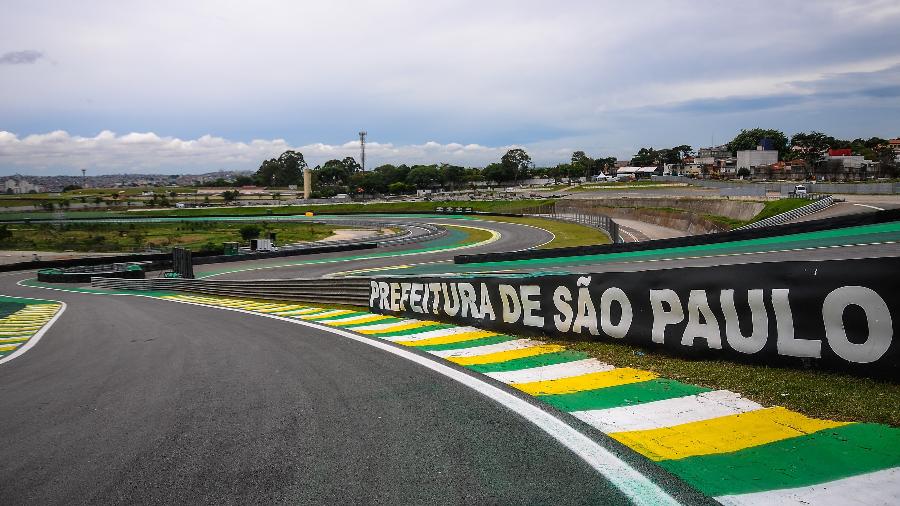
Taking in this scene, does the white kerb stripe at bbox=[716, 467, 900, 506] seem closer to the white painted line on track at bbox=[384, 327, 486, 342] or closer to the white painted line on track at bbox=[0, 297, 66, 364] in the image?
the white painted line on track at bbox=[384, 327, 486, 342]

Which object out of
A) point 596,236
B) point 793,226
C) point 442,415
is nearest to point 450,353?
point 442,415

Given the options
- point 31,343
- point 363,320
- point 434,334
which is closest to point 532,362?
point 434,334

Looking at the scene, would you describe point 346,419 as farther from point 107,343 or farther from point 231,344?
point 107,343

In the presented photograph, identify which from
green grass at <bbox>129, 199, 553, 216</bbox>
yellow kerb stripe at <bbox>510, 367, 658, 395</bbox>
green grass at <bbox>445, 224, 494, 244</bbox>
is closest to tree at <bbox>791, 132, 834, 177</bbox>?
green grass at <bbox>129, 199, 553, 216</bbox>

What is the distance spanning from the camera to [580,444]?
5332mm

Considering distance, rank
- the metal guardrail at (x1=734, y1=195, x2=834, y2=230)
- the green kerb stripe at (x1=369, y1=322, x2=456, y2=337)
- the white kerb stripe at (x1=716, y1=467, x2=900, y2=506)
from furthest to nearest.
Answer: the metal guardrail at (x1=734, y1=195, x2=834, y2=230) → the green kerb stripe at (x1=369, y1=322, x2=456, y2=337) → the white kerb stripe at (x1=716, y1=467, x2=900, y2=506)

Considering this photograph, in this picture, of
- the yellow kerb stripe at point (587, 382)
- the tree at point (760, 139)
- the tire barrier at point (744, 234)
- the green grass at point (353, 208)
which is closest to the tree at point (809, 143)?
the tree at point (760, 139)

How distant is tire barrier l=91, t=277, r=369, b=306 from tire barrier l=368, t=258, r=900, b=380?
9245 mm

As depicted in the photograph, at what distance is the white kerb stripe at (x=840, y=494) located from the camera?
4.03m

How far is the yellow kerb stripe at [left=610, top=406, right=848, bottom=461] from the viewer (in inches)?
201

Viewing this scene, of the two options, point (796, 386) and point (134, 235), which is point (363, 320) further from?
point (134, 235)

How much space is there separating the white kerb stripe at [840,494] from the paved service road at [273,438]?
3.09ft

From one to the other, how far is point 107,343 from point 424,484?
39.7 ft

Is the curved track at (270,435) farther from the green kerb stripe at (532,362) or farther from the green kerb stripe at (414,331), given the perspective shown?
the green kerb stripe at (414,331)
